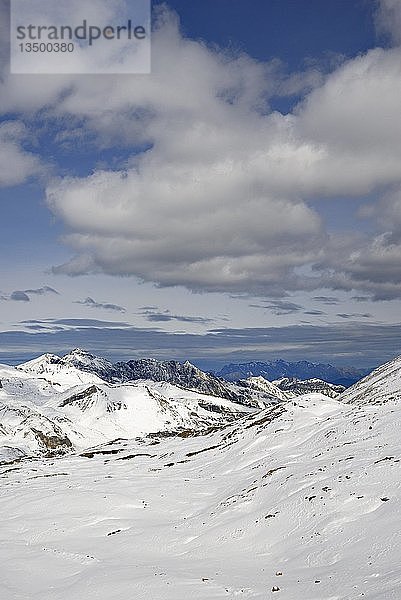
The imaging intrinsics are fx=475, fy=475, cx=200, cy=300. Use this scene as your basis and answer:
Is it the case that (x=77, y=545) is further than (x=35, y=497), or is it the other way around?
(x=35, y=497)

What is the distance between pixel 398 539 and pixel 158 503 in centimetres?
2748

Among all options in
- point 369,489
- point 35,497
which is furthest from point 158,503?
point 369,489

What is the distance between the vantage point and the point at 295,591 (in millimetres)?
18625

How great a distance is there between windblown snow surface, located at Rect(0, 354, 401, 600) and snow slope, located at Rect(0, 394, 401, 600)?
0.09 metres

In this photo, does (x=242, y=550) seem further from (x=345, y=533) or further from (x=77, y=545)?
(x=77, y=545)

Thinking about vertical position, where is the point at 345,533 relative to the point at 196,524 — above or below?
above

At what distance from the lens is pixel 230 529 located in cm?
2980

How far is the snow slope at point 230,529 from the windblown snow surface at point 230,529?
9cm

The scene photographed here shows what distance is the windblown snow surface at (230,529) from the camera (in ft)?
66.9

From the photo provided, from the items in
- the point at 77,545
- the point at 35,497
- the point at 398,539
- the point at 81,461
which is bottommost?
the point at 81,461

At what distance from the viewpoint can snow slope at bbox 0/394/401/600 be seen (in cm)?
2039

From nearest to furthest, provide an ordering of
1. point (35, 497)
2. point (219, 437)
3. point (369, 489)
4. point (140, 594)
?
1. point (140, 594)
2. point (369, 489)
3. point (35, 497)
4. point (219, 437)

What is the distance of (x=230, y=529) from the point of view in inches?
1173

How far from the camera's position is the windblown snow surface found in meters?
20.4
